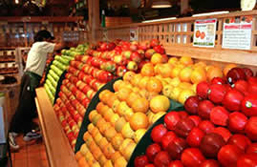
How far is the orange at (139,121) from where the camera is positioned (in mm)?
1722

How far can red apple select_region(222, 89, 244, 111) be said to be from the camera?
1225mm

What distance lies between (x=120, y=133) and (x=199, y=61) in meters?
0.88

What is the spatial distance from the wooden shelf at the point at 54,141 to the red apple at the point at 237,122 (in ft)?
5.36

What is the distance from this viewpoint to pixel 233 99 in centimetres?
123

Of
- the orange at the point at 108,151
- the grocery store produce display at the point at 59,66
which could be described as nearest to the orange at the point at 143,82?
the orange at the point at 108,151

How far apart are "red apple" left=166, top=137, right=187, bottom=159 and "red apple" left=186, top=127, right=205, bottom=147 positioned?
0.15 ft

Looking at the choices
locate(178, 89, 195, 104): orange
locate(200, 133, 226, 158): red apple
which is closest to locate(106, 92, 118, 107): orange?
locate(178, 89, 195, 104): orange

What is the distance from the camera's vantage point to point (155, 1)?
28.2ft

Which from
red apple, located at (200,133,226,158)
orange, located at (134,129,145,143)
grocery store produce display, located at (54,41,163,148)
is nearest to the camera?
red apple, located at (200,133,226,158)

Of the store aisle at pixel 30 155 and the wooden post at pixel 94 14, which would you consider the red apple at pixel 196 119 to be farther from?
the wooden post at pixel 94 14

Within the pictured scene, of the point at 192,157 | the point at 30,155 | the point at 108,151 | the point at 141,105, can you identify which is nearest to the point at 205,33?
the point at 141,105

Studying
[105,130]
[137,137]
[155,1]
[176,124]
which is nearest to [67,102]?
[105,130]

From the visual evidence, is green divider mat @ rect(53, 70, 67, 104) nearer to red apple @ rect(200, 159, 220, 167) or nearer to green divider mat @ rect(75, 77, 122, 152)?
green divider mat @ rect(75, 77, 122, 152)

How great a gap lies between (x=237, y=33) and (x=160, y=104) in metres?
0.68
